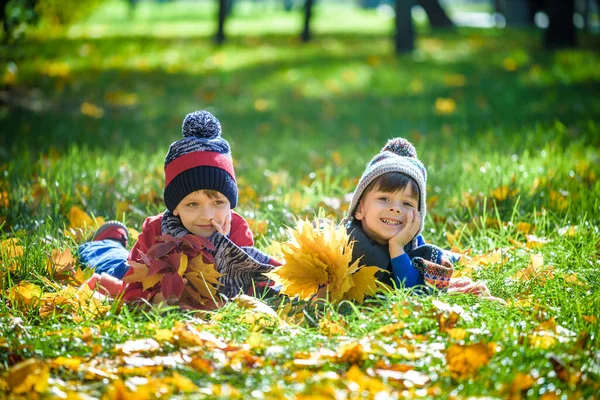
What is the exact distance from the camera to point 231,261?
12.3 feet

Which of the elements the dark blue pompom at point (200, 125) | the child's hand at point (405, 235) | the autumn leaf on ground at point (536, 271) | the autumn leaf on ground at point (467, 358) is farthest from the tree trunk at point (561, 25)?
the autumn leaf on ground at point (467, 358)

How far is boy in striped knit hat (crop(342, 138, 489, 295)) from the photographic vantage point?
364cm

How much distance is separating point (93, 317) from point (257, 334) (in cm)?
77

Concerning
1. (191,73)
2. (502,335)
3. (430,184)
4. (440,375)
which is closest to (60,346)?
(440,375)

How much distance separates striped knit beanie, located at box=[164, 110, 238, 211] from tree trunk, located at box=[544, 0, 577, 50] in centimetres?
1328

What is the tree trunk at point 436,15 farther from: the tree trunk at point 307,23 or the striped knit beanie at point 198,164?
the striped knit beanie at point 198,164

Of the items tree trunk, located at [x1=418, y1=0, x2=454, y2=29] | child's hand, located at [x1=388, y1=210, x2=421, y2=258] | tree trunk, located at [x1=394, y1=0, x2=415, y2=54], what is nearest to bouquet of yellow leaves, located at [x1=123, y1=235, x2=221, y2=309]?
child's hand, located at [x1=388, y1=210, x2=421, y2=258]

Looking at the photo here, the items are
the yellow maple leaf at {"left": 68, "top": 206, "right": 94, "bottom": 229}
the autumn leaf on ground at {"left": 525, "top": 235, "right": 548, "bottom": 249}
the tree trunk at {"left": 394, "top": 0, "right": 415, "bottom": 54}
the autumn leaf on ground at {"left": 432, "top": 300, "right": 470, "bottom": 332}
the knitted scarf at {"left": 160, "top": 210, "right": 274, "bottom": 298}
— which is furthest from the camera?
the tree trunk at {"left": 394, "top": 0, "right": 415, "bottom": 54}

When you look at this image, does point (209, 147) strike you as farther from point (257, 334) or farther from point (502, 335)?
point (502, 335)

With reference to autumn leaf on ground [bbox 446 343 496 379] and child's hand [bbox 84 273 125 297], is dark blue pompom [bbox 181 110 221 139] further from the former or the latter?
autumn leaf on ground [bbox 446 343 496 379]

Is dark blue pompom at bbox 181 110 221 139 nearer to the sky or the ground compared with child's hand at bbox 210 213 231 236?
nearer to the sky

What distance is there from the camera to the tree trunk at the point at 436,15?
22.7 metres

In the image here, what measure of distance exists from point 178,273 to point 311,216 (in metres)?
1.53

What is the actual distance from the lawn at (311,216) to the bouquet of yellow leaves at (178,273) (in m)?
0.12
